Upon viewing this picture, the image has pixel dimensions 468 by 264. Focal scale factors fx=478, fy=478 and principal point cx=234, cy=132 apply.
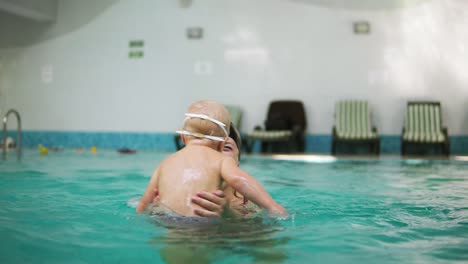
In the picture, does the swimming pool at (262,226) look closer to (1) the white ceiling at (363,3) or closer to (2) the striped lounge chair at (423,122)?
(2) the striped lounge chair at (423,122)

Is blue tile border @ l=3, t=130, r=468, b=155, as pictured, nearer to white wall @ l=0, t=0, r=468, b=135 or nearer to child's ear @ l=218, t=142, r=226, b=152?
white wall @ l=0, t=0, r=468, b=135

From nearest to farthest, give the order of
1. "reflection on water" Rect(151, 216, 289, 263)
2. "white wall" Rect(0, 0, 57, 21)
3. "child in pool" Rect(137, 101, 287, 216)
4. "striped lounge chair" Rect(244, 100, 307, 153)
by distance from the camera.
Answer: "reflection on water" Rect(151, 216, 289, 263)
"child in pool" Rect(137, 101, 287, 216)
"striped lounge chair" Rect(244, 100, 307, 153)
"white wall" Rect(0, 0, 57, 21)

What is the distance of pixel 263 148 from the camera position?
9047 millimetres

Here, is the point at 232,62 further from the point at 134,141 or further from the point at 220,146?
the point at 220,146

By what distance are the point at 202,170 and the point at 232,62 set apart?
7.81 m

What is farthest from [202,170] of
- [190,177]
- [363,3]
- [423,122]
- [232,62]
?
[363,3]

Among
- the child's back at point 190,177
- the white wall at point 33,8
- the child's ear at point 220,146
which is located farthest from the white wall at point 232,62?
the child's back at point 190,177

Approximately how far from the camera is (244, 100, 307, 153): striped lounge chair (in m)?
8.31

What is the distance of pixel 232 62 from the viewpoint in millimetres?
9734

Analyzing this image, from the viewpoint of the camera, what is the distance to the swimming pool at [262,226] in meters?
1.81

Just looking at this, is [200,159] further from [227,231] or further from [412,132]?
[412,132]

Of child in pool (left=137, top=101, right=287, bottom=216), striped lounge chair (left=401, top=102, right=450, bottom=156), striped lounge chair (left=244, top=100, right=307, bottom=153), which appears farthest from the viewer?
striped lounge chair (left=244, top=100, right=307, bottom=153)

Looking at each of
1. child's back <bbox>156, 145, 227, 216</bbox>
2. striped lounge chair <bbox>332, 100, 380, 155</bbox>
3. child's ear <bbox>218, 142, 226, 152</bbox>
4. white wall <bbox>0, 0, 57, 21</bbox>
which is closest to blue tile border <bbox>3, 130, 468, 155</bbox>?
striped lounge chair <bbox>332, 100, 380, 155</bbox>

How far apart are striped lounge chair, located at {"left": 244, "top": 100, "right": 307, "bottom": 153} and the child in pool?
6.10 metres
